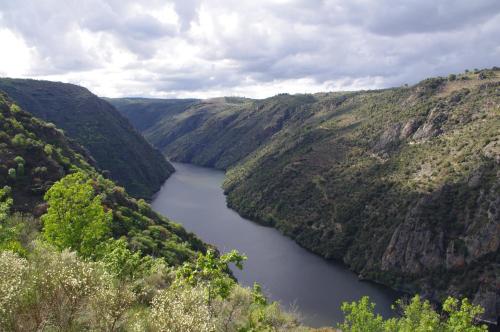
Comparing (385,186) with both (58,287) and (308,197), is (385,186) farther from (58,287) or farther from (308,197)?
(58,287)

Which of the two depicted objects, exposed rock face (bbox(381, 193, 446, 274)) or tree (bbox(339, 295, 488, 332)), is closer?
tree (bbox(339, 295, 488, 332))

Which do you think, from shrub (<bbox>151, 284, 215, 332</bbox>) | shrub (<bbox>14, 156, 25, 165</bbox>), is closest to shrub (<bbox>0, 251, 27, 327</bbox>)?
shrub (<bbox>151, 284, 215, 332</bbox>)

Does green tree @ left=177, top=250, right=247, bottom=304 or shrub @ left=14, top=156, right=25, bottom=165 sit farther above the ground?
green tree @ left=177, top=250, right=247, bottom=304

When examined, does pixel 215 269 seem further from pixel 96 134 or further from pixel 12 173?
pixel 96 134

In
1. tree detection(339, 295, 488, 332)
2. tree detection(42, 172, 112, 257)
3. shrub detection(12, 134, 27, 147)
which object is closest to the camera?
tree detection(339, 295, 488, 332)

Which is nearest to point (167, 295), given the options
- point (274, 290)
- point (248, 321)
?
point (248, 321)

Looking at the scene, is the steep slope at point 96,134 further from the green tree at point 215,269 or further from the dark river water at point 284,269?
the green tree at point 215,269

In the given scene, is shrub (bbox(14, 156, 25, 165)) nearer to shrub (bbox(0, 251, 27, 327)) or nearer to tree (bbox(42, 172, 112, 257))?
tree (bbox(42, 172, 112, 257))
